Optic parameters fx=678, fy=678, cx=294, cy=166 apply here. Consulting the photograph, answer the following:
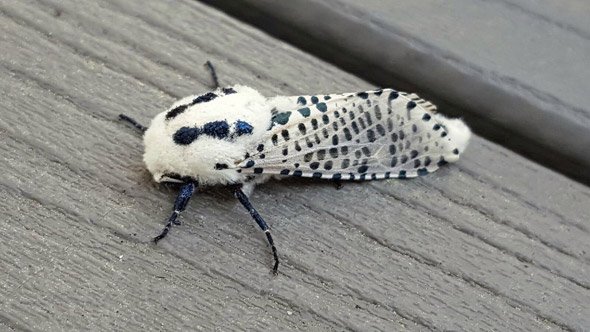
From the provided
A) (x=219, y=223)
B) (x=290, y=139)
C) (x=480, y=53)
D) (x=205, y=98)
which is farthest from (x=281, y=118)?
(x=480, y=53)

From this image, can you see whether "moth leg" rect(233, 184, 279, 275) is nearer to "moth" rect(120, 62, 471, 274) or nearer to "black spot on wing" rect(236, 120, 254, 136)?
"moth" rect(120, 62, 471, 274)

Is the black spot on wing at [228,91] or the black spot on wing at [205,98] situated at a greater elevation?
the black spot on wing at [228,91]

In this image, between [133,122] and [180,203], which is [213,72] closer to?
[133,122]

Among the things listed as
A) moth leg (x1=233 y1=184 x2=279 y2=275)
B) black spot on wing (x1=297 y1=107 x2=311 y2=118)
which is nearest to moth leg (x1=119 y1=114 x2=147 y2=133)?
moth leg (x1=233 y1=184 x2=279 y2=275)

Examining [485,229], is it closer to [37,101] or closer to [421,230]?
[421,230]

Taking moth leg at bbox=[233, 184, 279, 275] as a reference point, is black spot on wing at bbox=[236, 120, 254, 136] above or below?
above

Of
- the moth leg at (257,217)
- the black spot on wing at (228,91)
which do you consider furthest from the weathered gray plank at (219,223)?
the black spot on wing at (228,91)

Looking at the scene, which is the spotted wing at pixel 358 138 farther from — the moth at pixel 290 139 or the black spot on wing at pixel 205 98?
the black spot on wing at pixel 205 98
